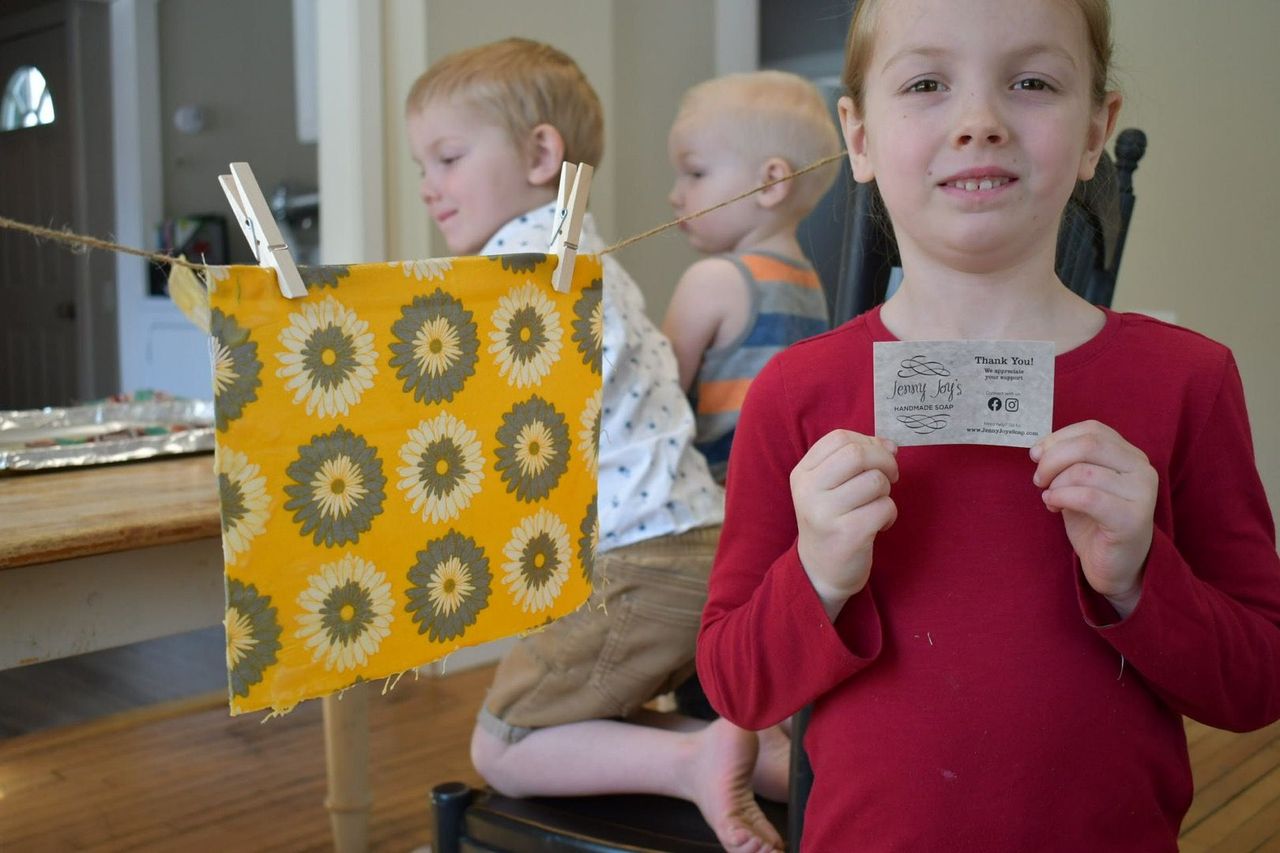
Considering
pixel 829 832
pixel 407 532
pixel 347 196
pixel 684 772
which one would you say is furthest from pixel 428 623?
pixel 347 196

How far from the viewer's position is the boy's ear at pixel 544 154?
4.32ft

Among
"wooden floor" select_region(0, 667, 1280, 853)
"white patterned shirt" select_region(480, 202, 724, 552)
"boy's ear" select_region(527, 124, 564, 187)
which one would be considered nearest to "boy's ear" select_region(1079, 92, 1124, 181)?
"white patterned shirt" select_region(480, 202, 724, 552)

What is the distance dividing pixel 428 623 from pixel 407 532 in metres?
0.07

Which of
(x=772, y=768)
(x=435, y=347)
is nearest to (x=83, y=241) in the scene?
(x=435, y=347)

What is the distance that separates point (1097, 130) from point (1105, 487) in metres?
0.25

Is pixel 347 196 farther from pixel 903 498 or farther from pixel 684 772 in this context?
pixel 903 498

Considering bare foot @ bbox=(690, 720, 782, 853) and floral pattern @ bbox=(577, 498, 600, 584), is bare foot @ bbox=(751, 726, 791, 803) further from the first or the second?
floral pattern @ bbox=(577, 498, 600, 584)

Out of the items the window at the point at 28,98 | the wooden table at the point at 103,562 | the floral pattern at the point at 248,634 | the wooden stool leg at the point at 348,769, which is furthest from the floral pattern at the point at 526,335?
the window at the point at 28,98

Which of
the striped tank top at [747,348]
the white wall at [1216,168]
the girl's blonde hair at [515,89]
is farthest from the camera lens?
the white wall at [1216,168]

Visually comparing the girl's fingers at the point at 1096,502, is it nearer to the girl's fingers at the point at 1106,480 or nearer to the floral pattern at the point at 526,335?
the girl's fingers at the point at 1106,480

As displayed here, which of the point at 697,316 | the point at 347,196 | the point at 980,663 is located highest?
the point at 347,196

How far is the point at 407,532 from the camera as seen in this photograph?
0.77 meters

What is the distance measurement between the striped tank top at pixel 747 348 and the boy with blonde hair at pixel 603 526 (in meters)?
0.10

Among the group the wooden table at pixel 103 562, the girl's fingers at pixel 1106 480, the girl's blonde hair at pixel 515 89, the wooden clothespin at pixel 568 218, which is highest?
the girl's blonde hair at pixel 515 89
